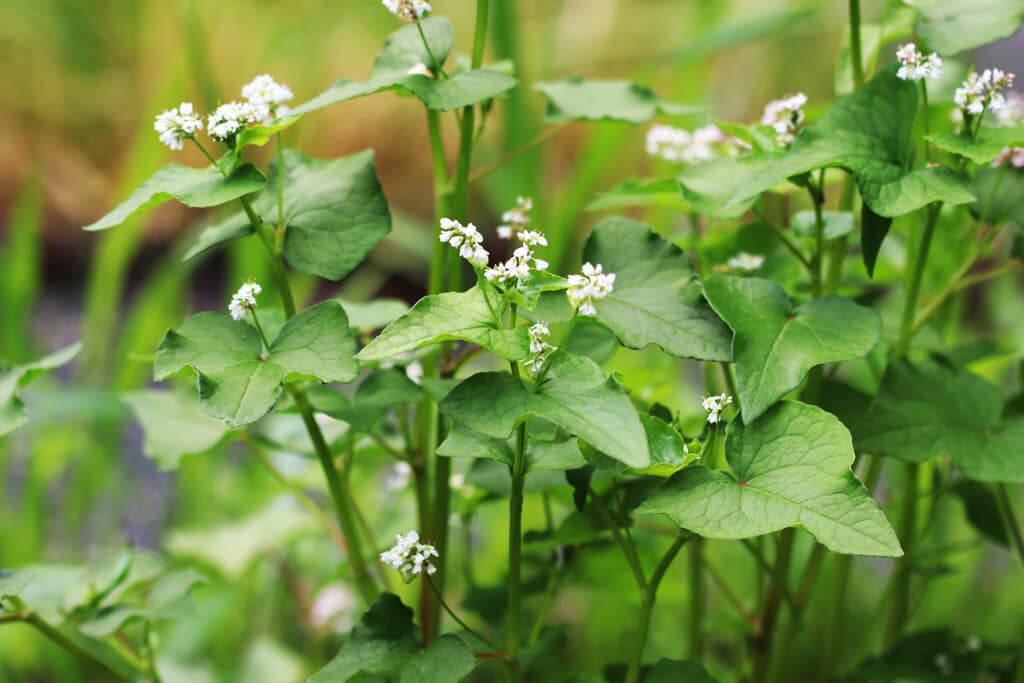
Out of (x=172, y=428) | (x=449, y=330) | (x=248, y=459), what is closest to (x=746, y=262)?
(x=449, y=330)

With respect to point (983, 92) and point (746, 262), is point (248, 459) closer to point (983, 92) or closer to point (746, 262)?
point (746, 262)

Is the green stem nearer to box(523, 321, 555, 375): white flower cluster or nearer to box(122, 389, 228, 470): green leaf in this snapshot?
box(523, 321, 555, 375): white flower cluster

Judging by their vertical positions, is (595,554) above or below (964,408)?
below

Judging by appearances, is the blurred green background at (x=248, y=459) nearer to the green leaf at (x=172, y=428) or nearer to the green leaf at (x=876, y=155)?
the green leaf at (x=172, y=428)

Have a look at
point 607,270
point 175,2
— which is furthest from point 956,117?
point 175,2

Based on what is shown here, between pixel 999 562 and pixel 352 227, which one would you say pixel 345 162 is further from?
pixel 999 562

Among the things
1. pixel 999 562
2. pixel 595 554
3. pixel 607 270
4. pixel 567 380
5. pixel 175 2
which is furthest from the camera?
→ pixel 175 2

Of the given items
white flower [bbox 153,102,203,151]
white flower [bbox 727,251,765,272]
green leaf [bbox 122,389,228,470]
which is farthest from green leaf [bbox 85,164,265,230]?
white flower [bbox 727,251,765,272]
